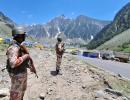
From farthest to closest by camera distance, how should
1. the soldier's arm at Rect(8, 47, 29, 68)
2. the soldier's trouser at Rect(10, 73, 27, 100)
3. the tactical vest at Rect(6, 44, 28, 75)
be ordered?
the soldier's trouser at Rect(10, 73, 27, 100) < the tactical vest at Rect(6, 44, 28, 75) < the soldier's arm at Rect(8, 47, 29, 68)

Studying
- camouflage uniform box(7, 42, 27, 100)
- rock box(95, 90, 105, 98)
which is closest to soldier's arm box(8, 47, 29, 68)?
camouflage uniform box(7, 42, 27, 100)

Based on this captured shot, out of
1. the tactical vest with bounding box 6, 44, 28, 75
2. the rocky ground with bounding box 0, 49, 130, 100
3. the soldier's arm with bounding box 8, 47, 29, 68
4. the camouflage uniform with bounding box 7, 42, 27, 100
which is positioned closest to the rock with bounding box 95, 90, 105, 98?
the rocky ground with bounding box 0, 49, 130, 100

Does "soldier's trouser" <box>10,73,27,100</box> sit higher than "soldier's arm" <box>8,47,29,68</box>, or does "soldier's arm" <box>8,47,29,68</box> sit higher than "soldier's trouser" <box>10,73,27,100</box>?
"soldier's arm" <box>8,47,29,68</box>

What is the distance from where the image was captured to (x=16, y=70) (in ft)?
25.7

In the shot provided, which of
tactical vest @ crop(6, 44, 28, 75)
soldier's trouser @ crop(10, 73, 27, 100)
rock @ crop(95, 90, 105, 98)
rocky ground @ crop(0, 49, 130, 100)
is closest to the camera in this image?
tactical vest @ crop(6, 44, 28, 75)

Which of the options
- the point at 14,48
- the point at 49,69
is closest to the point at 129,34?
the point at 49,69

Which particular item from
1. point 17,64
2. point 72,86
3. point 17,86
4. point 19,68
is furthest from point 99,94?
point 17,64

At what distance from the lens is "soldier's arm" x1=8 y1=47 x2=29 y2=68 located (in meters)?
7.52

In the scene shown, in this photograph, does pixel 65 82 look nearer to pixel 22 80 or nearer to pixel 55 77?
pixel 55 77

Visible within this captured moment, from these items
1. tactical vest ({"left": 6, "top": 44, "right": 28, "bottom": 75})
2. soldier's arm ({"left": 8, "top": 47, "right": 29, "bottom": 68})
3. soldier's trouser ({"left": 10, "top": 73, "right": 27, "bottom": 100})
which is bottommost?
soldier's trouser ({"left": 10, "top": 73, "right": 27, "bottom": 100})

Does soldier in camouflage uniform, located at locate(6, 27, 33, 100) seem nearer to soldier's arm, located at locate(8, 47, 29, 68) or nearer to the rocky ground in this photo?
soldier's arm, located at locate(8, 47, 29, 68)

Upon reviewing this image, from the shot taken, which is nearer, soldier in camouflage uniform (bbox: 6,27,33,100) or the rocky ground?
soldier in camouflage uniform (bbox: 6,27,33,100)

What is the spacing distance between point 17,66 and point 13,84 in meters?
0.55

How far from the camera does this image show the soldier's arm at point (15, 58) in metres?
7.52
